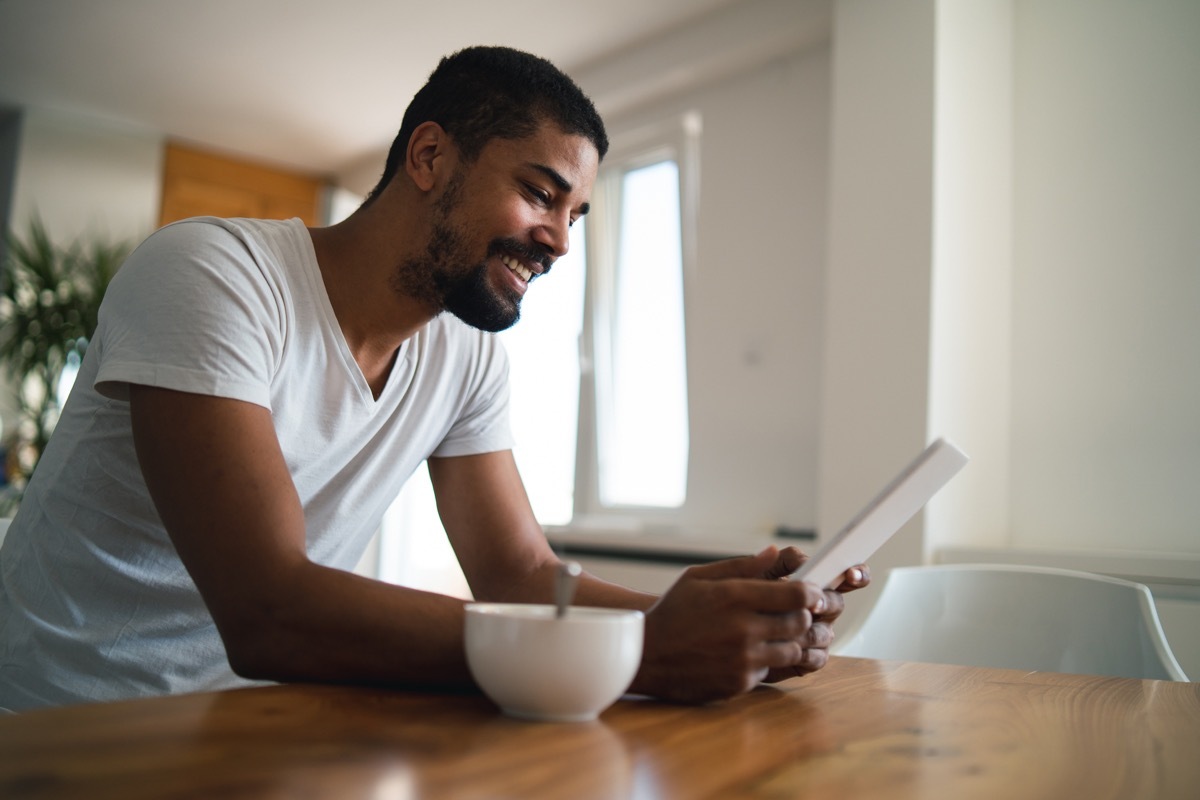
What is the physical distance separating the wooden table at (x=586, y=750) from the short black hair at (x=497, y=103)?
0.86 meters

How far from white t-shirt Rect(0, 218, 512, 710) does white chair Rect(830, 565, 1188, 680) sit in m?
0.84

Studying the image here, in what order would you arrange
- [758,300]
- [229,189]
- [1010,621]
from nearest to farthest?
[1010,621] < [758,300] < [229,189]

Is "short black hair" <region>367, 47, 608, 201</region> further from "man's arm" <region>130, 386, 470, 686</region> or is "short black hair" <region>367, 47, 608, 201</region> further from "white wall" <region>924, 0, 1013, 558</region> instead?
"white wall" <region>924, 0, 1013, 558</region>

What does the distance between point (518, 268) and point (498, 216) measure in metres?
0.10

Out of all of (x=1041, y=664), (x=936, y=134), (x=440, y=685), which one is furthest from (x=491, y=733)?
(x=936, y=134)

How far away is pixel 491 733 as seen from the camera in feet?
2.12

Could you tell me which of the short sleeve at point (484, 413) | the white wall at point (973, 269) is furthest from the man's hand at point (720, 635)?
the white wall at point (973, 269)

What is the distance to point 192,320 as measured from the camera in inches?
37.9

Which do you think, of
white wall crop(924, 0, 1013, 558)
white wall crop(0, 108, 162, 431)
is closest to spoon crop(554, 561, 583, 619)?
white wall crop(924, 0, 1013, 558)

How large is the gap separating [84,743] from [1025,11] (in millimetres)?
3509

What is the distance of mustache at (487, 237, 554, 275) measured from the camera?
138cm

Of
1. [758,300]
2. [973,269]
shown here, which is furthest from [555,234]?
[758,300]

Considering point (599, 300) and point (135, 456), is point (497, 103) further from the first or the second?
point (599, 300)

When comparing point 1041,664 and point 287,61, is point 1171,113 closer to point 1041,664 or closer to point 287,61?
point 1041,664
